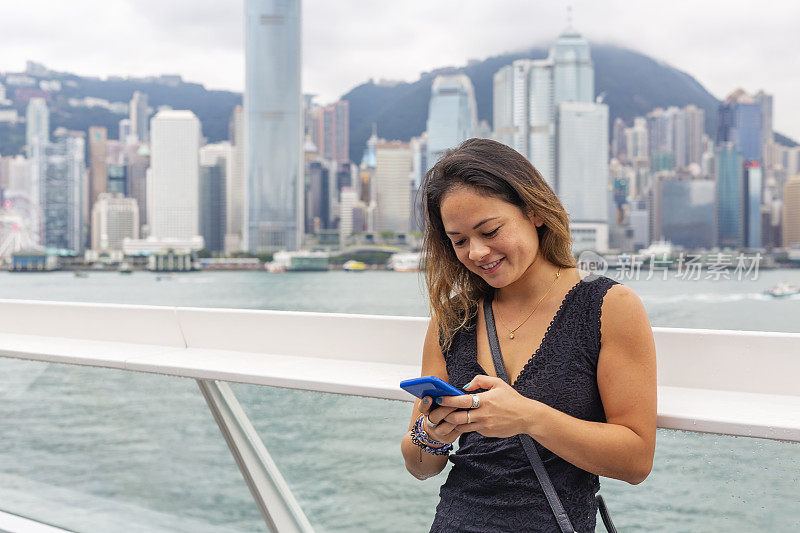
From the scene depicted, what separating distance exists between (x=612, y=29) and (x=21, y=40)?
59.7 m

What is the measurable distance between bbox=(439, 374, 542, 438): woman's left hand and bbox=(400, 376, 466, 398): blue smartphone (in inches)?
0.4

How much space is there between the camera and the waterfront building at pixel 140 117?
54.3 meters

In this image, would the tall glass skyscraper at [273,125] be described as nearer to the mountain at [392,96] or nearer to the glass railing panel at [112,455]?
the mountain at [392,96]

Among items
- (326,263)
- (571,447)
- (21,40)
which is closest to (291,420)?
(571,447)

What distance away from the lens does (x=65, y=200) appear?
163ft

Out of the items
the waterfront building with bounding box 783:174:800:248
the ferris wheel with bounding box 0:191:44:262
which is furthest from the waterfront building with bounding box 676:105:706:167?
the ferris wheel with bounding box 0:191:44:262

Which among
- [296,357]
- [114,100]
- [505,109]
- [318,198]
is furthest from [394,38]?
[296,357]

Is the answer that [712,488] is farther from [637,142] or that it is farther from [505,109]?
[637,142]

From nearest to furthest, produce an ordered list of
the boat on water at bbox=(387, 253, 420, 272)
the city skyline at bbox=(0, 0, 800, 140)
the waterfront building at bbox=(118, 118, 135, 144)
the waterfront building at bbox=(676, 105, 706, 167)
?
1. the boat on water at bbox=(387, 253, 420, 272)
2. the waterfront building at bbox=(676, 105, 706, 167)
3. the waterfront building at bbox=(118, 118, 135, 144)
4. the city skyline at bbox=(0, 0, 800, 140)

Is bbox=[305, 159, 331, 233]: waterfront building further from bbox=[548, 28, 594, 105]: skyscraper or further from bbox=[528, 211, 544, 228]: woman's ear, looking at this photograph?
bbox=[528, 211, 544, 228]: woman's ear

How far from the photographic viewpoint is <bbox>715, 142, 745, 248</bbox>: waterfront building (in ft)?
100

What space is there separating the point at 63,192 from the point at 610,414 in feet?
180

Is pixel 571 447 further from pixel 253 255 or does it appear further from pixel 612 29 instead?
pixel 612 29

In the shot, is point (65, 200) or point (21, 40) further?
point (21, 40)
